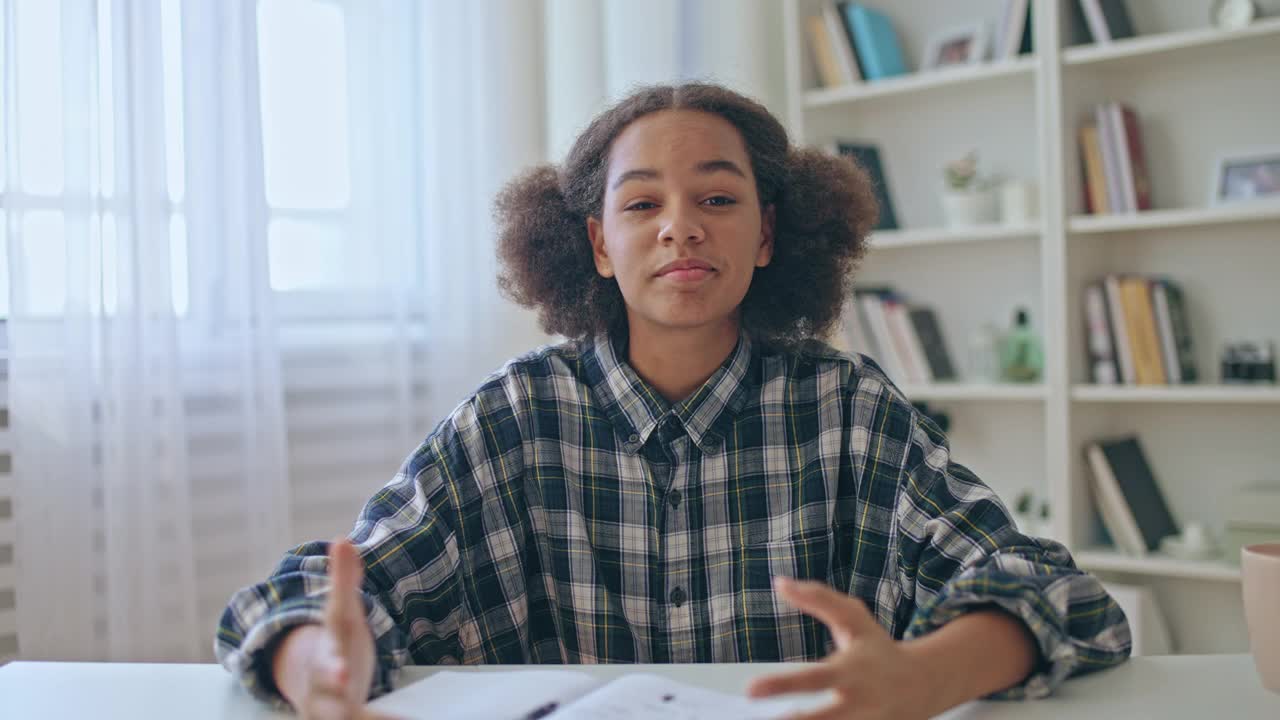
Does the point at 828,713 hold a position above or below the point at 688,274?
below

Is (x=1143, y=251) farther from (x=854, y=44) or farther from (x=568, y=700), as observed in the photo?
(x=568, y=700)

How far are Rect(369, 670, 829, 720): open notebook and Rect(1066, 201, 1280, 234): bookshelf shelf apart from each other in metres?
1.93

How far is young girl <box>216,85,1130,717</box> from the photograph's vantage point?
1222 mm

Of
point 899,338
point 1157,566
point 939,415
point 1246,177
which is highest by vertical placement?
point 1246,177

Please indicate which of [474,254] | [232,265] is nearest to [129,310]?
[232,265]

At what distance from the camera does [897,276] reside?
3098 mm

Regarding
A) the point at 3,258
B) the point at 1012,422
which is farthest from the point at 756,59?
the point at 3,258

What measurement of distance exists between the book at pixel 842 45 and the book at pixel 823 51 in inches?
0.5

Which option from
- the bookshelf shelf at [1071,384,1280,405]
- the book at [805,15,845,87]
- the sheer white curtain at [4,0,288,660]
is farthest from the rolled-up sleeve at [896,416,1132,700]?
the book at [805,15,845,87]

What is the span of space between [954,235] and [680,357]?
5.19 ft

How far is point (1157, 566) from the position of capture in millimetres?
2529

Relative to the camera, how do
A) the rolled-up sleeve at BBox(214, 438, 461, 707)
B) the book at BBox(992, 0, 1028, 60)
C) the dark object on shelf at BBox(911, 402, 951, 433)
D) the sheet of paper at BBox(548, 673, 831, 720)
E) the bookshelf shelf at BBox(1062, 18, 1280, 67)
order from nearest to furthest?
1. the sheet of paper at BBox(548, 673, 831, 720)
2. the rolled-up sleeve at BBox(214, 438, 461, 707)
3. the bookshelf shelf at BBox(1062, 18, 1280, 67)
4. the book at BBox(992, 0, 1028, 60)
5. the dark object on shelf at BBox(911, 402, 951, 433)

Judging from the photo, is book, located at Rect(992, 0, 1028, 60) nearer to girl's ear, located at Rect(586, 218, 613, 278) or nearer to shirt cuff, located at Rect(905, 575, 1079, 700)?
girl's ear, located at Rect(586, 218, 613, 278)

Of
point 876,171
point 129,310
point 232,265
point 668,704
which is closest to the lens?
point 668,704
